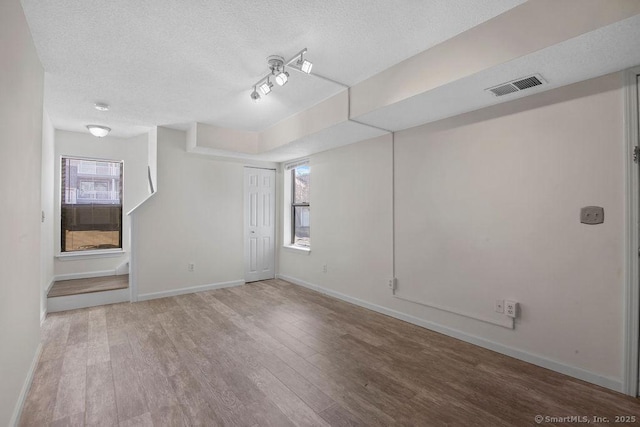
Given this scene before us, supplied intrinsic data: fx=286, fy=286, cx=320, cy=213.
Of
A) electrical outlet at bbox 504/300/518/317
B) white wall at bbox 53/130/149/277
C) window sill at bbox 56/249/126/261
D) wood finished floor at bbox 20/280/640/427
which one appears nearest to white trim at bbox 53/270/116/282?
white wall at bbox 53/130/149/277

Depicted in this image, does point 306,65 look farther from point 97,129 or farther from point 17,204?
point 97,129

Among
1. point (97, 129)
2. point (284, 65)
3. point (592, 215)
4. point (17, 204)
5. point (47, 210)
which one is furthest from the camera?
point (97, 129)

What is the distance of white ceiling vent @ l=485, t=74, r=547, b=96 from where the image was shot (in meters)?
2.22

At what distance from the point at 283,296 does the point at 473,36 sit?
3.96 m

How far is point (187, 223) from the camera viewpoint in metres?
4.77

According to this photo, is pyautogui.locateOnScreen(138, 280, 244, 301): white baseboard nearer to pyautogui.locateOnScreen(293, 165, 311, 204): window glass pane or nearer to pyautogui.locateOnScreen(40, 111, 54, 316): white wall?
pyautogui.locateOnScreen(40, 111, 54, 316): white wall

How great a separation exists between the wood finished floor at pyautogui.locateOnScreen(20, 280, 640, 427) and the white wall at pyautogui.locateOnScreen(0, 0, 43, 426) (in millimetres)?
323

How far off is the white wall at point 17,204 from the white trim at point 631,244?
3.96 m

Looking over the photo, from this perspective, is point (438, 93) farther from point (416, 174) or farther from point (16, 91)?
point (16, 91)

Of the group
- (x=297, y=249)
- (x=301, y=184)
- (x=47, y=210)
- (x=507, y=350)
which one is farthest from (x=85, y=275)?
(x=507, y=350)

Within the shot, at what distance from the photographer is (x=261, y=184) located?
5637 millimetres

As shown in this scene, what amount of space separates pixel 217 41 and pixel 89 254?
4.69m

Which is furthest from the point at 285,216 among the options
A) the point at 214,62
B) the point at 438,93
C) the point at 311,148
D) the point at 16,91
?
the point at 16,91

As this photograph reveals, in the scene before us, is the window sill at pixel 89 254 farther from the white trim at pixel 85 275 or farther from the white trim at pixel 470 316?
the white trim at pixel 470 316
